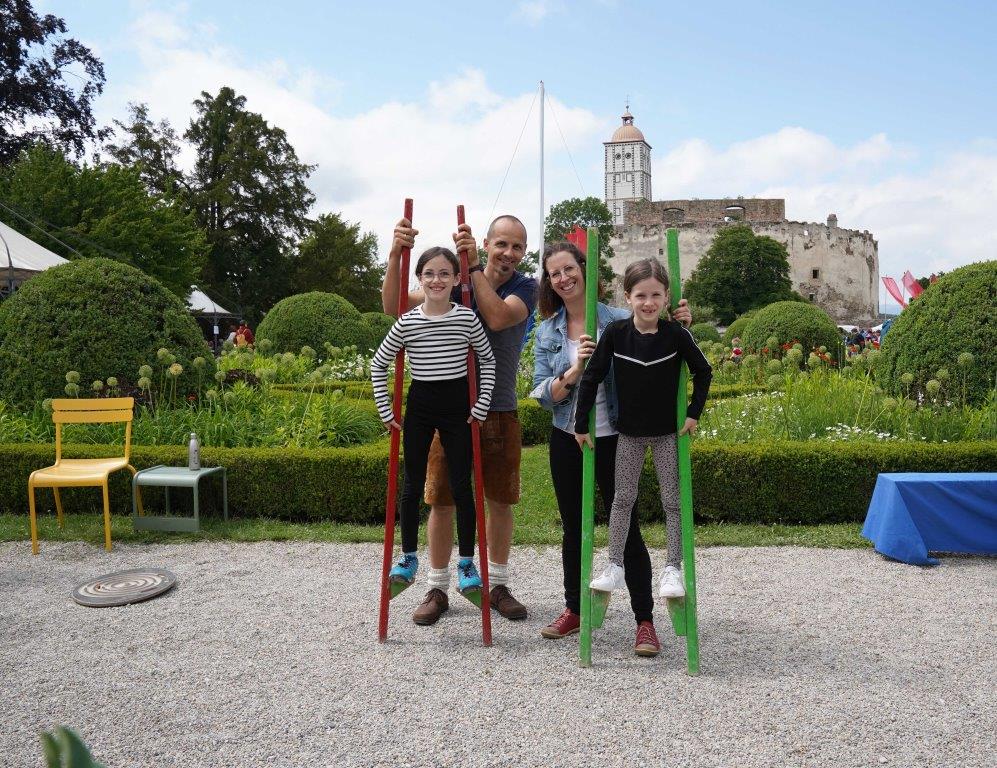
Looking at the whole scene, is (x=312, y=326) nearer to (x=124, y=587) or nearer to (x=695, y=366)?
(x=124, y=587)

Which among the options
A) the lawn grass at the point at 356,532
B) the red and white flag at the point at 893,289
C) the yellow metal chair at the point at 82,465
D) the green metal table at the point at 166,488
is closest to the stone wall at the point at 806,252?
the red and white flag at the point at 893,289

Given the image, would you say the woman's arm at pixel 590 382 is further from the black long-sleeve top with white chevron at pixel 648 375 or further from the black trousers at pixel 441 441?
the black trousers at pixel 441 441

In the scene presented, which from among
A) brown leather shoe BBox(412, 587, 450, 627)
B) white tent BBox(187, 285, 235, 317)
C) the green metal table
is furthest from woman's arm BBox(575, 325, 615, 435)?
white tent BBox(187, 285, 235, 317)

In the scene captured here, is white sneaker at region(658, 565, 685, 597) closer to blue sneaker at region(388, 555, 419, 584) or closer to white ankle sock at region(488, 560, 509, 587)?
white ankle sock at region(488, 560, 509, 587)

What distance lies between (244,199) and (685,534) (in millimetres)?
34683

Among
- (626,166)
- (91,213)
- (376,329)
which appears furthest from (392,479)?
(626,166)

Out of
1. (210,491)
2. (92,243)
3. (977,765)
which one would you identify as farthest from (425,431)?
(92,243)

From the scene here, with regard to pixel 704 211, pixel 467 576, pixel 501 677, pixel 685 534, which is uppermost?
pixel 704 211

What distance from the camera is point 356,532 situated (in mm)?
5754

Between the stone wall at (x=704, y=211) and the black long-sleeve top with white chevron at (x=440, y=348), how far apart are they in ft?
173

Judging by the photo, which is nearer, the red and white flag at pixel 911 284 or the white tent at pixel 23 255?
the red and white flag at pixel 911 284

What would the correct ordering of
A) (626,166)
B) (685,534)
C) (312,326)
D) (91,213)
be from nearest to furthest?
(685,534)
(312,326)
(91,213)
(626,166)

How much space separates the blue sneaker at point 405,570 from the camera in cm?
381

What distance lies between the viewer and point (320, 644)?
12.2 feet
